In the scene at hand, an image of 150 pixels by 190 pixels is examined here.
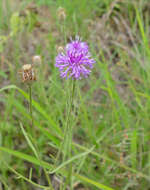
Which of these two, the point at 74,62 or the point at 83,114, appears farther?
the point at 83,114

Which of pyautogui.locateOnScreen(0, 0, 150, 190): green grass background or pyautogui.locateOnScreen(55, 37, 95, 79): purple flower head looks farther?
pyautogui.locateOnScreen(0, 0, 150, 190): green grass background

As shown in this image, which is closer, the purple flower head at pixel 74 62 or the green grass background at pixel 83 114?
the purple flower head at pixel 74 62

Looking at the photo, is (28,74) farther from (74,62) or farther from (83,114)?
(83,114)

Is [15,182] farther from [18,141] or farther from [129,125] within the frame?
[129,125]

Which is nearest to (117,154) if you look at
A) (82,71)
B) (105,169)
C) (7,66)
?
(105,169)

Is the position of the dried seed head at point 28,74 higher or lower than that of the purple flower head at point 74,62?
lower

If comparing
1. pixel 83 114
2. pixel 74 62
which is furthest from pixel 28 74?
pixel 83 114

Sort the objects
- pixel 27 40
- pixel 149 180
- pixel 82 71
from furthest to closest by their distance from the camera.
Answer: pixel 27 40 → pixel 149 180 → pixel 82 71

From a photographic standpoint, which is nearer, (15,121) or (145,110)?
(145,110)
